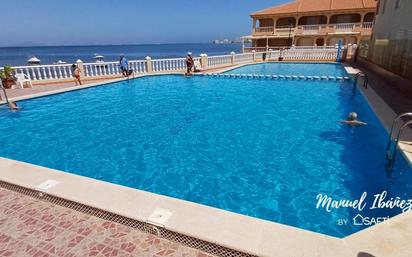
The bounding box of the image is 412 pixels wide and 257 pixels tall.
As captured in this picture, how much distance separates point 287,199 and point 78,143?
6246 mm

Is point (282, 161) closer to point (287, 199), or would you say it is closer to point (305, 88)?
point (287, 199)

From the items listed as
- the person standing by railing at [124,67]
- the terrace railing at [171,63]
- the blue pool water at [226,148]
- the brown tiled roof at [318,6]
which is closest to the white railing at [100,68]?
the terrace railing at [171,63]

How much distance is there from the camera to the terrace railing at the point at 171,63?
1672cm

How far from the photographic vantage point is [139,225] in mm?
3467

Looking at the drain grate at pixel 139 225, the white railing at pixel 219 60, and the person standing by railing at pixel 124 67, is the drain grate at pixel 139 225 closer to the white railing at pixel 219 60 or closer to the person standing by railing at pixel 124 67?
the person standing by railing at pixel 124 67

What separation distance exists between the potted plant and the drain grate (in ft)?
40.3

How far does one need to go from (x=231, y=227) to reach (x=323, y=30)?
41144 mm

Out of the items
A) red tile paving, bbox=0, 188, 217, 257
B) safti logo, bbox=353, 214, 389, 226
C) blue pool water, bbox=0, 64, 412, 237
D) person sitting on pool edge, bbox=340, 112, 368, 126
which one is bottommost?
safti logo, bbox=353, 214, 389, 226

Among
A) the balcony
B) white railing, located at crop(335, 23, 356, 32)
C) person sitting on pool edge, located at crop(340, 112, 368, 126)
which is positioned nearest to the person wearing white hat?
person sitting on pool edge, located at crop(340, 112, 368, 126)

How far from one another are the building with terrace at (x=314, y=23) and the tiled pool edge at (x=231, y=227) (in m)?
36.2

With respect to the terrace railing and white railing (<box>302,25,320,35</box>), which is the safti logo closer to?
the terrace railing

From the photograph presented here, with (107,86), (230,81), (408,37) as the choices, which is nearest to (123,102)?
(107,86)

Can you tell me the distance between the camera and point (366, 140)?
7.42 meters

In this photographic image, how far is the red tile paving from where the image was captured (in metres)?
3.10
